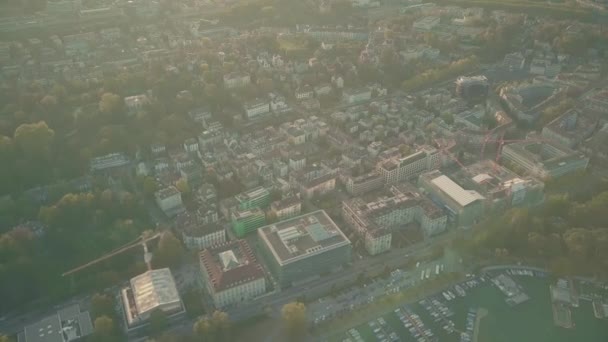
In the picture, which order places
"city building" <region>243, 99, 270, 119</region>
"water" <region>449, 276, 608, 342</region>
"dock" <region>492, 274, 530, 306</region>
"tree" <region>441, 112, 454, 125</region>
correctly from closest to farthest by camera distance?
"water" <region>449, 276, 608, 342</region> < "dock" <region>492, 274, 530, 306</region> < "tree" <region>441, 112, 454, 125</region> < "city building" <region>243, 99, 270, 119</region>

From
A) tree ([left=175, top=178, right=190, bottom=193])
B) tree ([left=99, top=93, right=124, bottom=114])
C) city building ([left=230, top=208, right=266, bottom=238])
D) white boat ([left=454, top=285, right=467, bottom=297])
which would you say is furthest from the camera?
tree ([left=99, top=93, right=124, bottom=114])

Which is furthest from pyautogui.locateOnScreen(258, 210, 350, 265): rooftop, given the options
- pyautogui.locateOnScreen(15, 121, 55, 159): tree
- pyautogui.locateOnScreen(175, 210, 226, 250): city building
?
pyautogui.locateOnScreen(15, 121, 55, 159): tree

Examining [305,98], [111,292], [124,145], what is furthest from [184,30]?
[111,292]

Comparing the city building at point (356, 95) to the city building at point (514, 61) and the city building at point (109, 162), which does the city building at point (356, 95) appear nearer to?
the city building at point (514, 61)

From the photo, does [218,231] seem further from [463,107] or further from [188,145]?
[463,107]

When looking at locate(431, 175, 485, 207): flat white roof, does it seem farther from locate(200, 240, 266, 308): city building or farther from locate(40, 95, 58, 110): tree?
locate(40, 95, 58, 110): tree

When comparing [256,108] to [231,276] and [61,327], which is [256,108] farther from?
[61,327]
